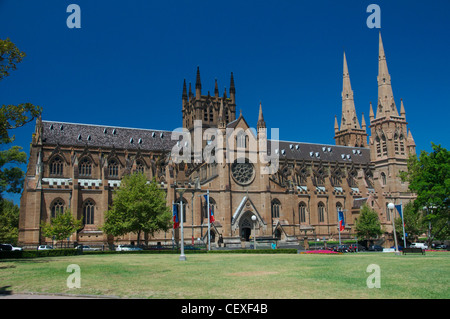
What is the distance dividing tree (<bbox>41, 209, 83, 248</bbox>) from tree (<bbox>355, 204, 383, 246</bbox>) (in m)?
50.6

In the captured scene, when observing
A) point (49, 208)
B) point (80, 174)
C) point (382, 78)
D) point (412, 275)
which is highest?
point (382, 78)

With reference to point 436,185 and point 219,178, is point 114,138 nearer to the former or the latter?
point 219,178

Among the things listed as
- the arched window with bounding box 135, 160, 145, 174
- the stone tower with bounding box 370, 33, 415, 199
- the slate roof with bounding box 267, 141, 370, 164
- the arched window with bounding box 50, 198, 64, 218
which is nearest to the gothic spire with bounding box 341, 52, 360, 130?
the slate roof with bounding box 267, 141, 370, 164

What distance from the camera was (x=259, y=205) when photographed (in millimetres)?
77312

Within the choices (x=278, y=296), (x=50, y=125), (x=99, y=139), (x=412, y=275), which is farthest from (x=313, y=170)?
(x=278, y=296)

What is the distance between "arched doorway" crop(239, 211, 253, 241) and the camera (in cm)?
7438

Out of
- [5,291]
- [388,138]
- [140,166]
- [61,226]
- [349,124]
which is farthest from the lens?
[349,124]

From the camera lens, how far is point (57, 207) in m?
67.6

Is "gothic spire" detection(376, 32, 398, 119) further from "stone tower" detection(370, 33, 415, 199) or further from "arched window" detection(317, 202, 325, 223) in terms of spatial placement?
"arched window" detection(317, 202, 325, 223)

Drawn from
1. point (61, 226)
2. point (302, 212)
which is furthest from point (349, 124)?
point (61, 226)

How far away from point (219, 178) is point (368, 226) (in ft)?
96.8

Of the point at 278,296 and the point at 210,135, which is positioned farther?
the point at 210,135
